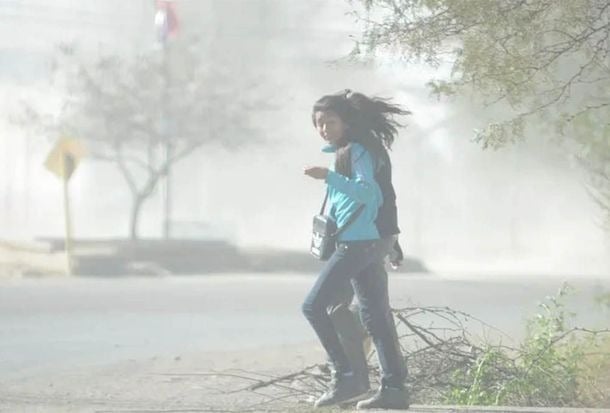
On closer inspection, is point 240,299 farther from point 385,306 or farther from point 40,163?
point 40,163

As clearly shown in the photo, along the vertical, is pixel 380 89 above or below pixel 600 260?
above

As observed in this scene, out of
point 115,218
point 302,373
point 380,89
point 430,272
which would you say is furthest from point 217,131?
point 302,373

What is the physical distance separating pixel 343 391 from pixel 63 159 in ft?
60.2

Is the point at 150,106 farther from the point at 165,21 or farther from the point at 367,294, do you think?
the point at 367,294

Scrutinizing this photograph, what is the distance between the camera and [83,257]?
74.2 feet

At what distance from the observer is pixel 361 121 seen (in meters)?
5.94

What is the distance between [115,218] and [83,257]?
190 inches

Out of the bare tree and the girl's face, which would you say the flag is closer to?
the bare tree

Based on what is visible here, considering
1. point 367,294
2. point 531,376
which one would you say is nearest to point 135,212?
point 531,376

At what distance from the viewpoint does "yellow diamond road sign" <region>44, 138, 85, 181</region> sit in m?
23.4

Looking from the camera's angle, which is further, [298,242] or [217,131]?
[298,242]

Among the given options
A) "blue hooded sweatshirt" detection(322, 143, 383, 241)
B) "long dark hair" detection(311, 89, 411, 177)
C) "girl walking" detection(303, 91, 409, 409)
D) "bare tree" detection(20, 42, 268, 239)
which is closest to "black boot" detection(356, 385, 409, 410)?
"girl walking" detection(303, 91, 409, 409)

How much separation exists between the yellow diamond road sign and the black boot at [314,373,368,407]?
1808cm

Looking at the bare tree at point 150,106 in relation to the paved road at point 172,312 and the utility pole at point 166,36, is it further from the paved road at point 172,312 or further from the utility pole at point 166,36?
the paved road at point 172,312
